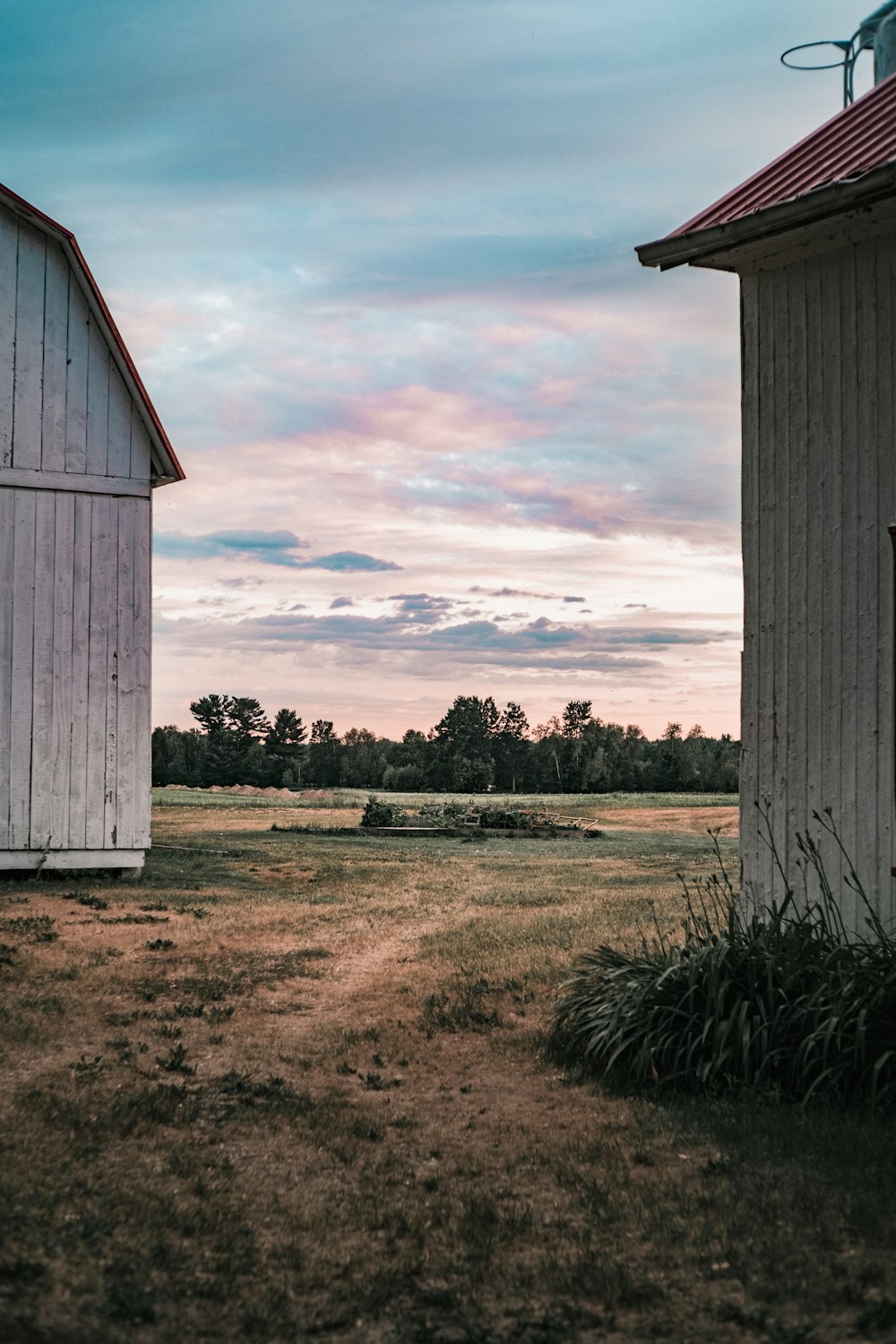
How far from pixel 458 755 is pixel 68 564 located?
97.0 ft

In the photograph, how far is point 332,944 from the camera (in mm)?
10070

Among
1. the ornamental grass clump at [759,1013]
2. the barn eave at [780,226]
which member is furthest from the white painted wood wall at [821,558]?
the ornamental grass clump at [759,1013]

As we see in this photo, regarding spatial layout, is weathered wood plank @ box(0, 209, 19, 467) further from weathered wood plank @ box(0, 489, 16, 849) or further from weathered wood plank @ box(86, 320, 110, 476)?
weathered wood plank @ box(86, 320, 110, 476)

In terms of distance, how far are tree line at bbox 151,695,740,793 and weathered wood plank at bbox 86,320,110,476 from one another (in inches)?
1128

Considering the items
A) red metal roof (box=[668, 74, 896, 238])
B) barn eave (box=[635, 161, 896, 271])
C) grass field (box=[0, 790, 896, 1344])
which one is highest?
red metal roof (box=[668, 74, 896, 238])

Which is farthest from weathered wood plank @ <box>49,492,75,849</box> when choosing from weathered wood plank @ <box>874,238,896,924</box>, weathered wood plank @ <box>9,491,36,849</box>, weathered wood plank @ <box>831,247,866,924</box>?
weathered wood plank @ <box>874,238,896,924</box>

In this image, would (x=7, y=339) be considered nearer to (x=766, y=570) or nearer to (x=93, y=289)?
(x=93, y=289)

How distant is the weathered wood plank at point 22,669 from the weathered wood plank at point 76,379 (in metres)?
0.70

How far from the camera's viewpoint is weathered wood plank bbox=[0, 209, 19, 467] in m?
12.5

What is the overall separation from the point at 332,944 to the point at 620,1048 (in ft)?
15.2

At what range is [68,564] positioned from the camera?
41.7ft

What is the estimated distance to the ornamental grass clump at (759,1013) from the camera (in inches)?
215

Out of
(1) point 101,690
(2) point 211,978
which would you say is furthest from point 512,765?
(2) point 211,978

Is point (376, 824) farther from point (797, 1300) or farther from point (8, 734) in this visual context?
point (797, 1300)
